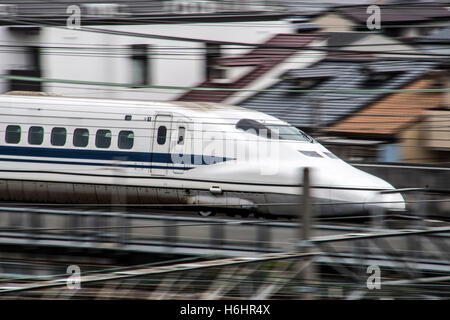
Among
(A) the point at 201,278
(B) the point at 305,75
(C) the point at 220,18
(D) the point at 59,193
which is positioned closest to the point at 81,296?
(A) the point at 201,278

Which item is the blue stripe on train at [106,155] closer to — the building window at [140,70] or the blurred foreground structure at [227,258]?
the building window at [140,70]

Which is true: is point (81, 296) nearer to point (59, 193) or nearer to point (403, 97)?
point (59, 193)

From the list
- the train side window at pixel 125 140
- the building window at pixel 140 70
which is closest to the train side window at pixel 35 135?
the train side window at pixel 125 140

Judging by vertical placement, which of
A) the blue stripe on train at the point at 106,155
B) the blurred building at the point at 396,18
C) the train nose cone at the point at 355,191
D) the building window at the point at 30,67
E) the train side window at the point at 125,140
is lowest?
the train nose cone at the point at 355,191

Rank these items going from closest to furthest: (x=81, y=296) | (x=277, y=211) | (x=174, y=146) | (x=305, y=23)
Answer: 1. (x=81, y=296)
2. (x=277, y=211)
3. (x=174, y=146)
4. (x=305, y=23)

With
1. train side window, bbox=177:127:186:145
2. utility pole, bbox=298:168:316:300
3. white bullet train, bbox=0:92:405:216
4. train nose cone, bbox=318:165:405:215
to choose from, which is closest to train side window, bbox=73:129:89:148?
white bullet train, bbox=0:92:405:216

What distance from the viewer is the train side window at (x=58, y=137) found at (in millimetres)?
6285

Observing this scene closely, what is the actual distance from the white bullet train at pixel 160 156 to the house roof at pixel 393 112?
146 cm

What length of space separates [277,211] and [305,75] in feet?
11.3

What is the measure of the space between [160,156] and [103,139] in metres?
0.56

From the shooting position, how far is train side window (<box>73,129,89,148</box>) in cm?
624

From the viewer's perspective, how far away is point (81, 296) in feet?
10.6

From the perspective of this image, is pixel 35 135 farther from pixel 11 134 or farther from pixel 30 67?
pixel 30 67

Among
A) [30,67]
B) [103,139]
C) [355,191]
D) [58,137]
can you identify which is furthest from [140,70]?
[355,191]
